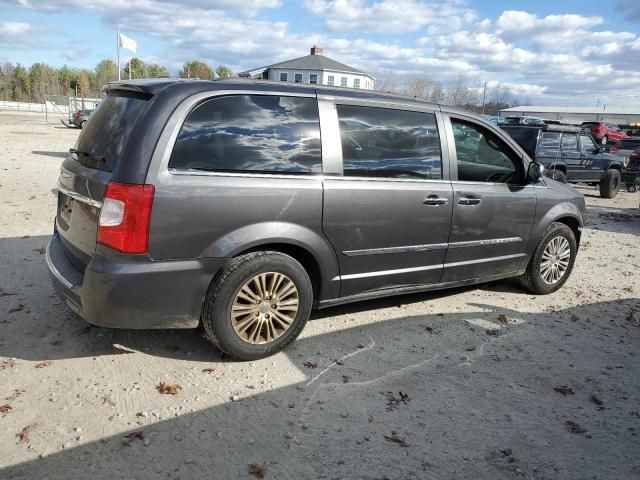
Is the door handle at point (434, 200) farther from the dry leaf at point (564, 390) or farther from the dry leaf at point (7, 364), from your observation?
the dry leaf at point (7, 364)

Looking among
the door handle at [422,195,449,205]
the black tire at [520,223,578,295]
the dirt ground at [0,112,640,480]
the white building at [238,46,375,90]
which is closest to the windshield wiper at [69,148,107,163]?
the dirt ground at [0,112,640,480]

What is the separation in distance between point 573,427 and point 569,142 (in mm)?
11468

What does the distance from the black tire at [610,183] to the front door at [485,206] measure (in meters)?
10.8

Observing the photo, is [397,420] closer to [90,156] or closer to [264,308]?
[264,308]

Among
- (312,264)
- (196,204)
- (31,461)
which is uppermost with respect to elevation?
(196,204)

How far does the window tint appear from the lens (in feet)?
40.9

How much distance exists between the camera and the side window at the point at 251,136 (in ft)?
11.1

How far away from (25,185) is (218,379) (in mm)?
8659

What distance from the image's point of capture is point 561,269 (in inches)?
226

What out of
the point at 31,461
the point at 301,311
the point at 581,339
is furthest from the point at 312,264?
the point at 581,339

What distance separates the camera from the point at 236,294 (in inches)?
140

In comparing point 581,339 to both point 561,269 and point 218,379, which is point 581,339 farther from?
point 218,379

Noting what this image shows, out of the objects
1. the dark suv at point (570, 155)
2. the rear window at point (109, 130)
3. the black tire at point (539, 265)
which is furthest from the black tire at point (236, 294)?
the dark suv at point (570, 155)

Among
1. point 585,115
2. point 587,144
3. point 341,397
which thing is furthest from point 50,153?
point 585,115
